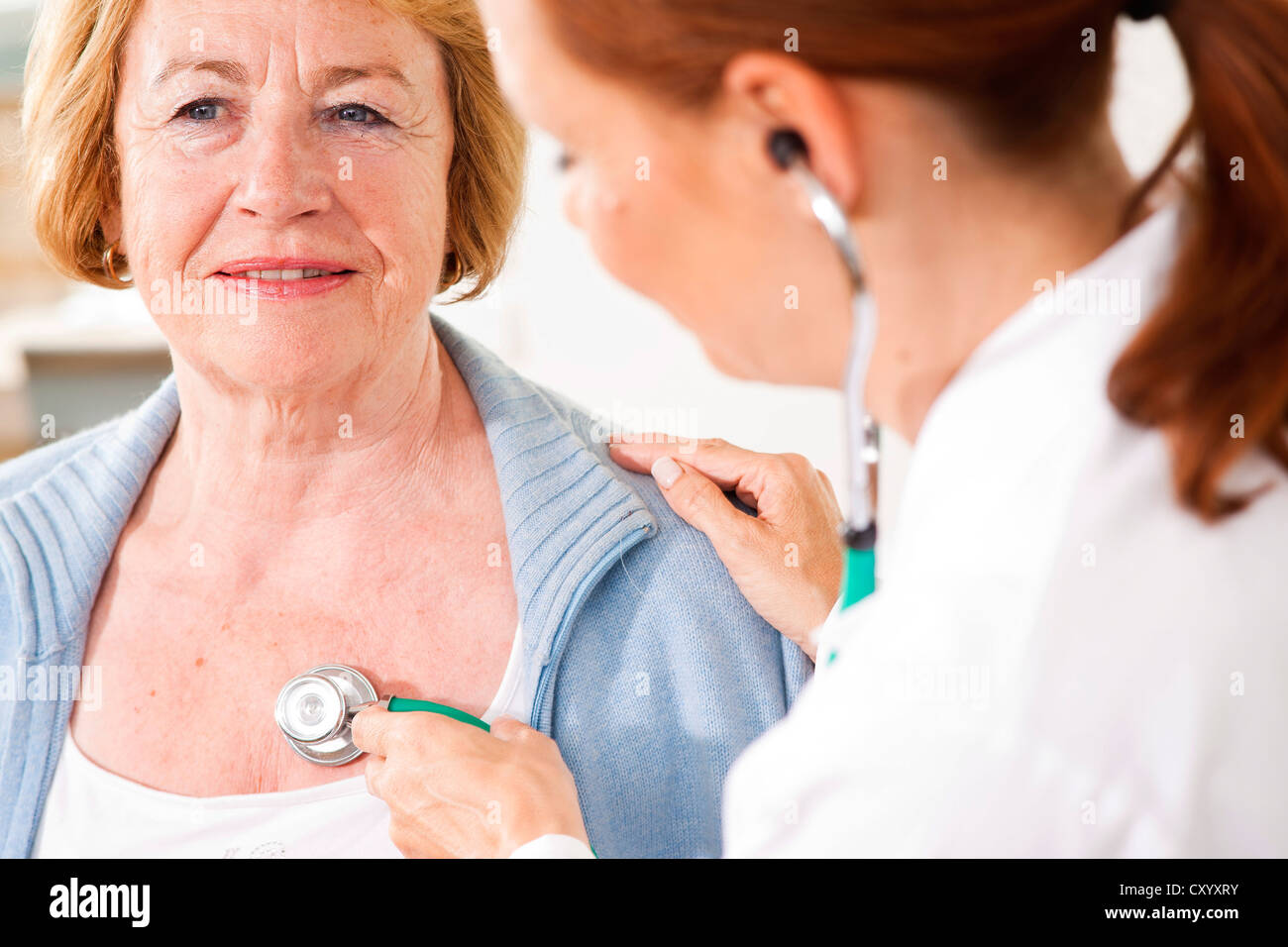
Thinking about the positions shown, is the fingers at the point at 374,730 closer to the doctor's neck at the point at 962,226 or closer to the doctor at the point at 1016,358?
the doctor at the point at 1016,358

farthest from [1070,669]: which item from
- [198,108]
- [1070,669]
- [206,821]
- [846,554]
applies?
[198,108]

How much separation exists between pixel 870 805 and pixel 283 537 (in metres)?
0.71

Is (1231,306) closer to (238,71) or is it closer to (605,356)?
(238,71)

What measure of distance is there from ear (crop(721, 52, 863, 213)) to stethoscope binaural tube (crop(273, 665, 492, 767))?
1.81 ft

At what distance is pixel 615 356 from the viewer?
269 centimetres

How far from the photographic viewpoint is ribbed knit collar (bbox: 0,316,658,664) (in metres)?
0.96

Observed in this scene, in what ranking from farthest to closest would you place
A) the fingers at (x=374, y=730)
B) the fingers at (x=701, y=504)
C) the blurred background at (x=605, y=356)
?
the blurred background at (x=605, y=356)
the fingers at (x=701, y=504)
the fingers at (x=374, y=730)

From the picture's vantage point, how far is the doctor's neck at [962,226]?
0.53 meters

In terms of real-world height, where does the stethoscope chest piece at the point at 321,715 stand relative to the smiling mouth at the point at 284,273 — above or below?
below

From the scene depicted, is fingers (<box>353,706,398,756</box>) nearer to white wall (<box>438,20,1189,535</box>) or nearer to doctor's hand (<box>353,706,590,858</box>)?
doctor's hand (<box>353,706,590,858</box>)

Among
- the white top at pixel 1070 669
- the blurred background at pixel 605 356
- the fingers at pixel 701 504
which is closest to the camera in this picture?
the white top at pixel 1070 669

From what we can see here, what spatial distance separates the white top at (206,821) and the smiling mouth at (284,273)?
0.38 metres
